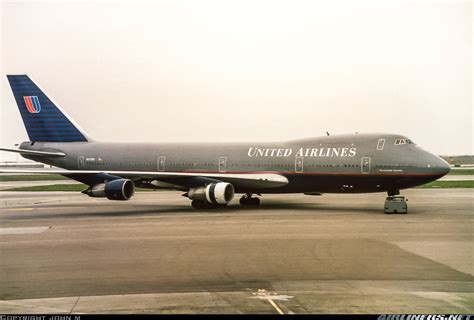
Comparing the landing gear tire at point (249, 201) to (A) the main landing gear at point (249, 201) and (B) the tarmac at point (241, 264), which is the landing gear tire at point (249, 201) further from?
(B) the tarmac at point (241, 264)

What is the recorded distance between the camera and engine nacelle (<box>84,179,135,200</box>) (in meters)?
28.9

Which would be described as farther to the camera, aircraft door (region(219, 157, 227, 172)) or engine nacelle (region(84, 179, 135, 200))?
aircraft door (region(219, 157, 227, 172))

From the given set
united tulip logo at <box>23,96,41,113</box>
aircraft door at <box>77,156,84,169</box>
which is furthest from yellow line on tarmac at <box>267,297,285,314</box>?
united tulip logo at <box>23,96,41,113</box>

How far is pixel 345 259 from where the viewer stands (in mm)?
15203

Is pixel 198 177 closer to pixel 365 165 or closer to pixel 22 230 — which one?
pixel 365 165

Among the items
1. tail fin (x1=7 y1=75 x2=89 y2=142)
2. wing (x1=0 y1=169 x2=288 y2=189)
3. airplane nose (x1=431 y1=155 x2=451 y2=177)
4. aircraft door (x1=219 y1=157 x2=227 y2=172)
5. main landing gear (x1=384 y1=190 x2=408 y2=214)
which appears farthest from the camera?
tail fin (x1=7 y1=75 x2=89 y2=142)

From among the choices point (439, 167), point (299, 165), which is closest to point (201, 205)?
point (299, 165)

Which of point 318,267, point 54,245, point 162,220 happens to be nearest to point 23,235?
point 54,245

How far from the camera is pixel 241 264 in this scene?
47.9 feet

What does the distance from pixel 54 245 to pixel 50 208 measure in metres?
15.5

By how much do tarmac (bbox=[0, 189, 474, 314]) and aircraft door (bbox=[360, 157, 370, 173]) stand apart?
229 centimetres

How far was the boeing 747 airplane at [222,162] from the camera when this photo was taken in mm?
27656

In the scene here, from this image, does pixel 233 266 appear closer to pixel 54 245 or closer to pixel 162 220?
pixel 54 245

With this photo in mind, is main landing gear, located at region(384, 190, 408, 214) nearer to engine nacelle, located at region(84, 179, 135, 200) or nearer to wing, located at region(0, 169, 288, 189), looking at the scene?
wing, located at region(0, 169, 288, 189)
